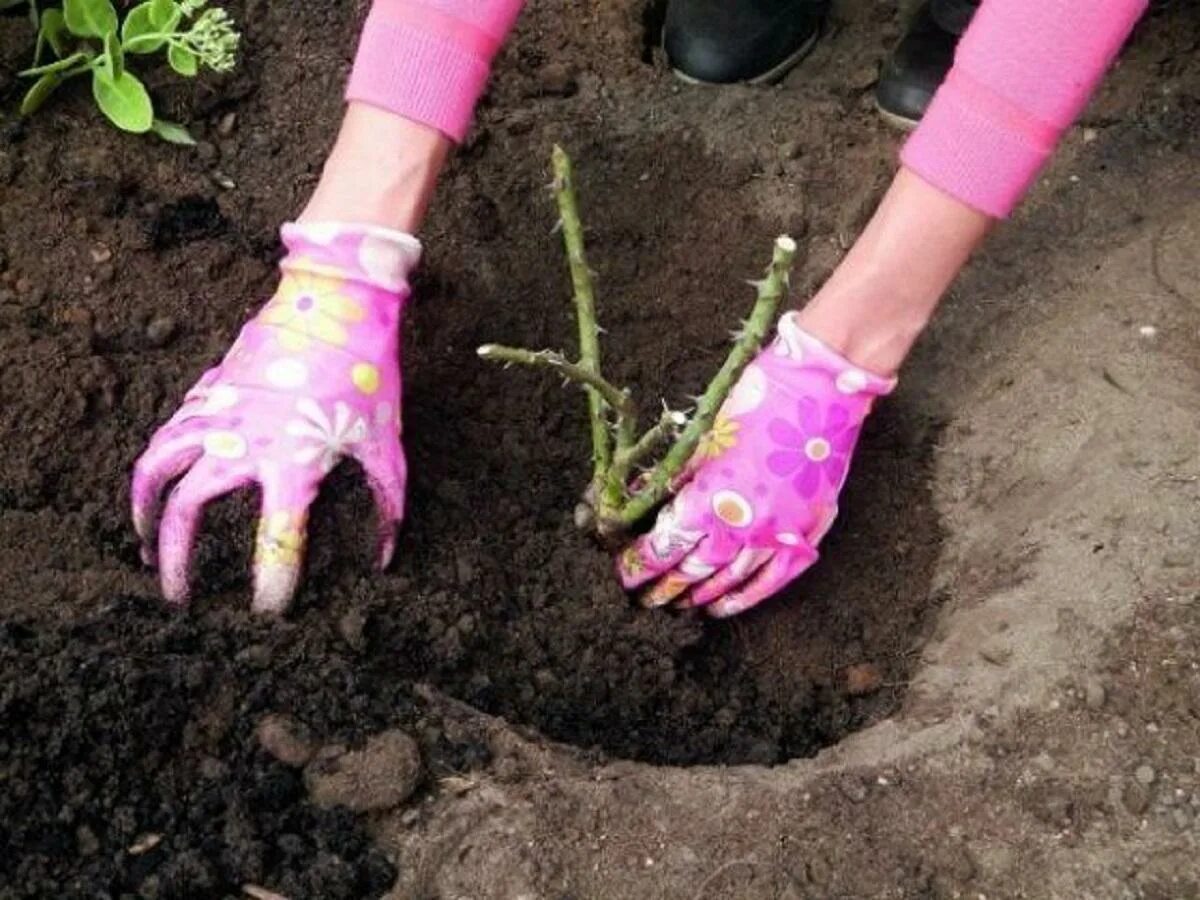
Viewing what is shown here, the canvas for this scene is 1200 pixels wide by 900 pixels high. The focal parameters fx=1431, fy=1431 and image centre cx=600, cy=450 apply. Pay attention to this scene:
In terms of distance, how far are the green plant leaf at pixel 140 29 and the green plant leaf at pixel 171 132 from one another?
Result: 0.10m

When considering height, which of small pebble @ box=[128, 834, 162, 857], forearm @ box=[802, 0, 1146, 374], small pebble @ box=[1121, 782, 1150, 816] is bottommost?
small pebble @ box=[128, 834, 162, 857]

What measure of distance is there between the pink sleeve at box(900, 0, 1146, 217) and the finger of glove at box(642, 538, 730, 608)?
491mm

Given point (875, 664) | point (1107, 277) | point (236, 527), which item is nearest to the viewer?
point (236, 527)

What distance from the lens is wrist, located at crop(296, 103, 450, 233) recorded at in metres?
1.64

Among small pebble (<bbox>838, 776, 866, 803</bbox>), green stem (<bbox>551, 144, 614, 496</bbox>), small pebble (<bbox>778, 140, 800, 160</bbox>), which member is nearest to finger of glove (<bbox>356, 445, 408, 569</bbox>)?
green stem (<bbox>551, 144, 614, 496</bbox>)

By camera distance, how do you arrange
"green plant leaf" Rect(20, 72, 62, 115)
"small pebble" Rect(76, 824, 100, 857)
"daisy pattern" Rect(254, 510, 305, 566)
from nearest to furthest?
"small pebble" Rect(76, 824, 100, 857)
"daisy pattern" Rect(254, 510, 305, 566)
"green plant leaf" Rect(20, 72, 62, 115)

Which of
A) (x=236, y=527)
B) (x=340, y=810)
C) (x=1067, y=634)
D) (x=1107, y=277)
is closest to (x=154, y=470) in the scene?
(x=236, y=527)

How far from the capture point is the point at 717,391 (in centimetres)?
145

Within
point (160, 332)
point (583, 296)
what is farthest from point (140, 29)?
point (583, 296)

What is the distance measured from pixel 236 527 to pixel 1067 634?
34.9 inches

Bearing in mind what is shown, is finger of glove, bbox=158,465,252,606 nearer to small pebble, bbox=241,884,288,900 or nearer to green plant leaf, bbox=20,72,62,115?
small pebble, bbox=241,884,288,900

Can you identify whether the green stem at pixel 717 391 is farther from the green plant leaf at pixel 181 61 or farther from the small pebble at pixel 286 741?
the green plant leaf at pixel 181 61

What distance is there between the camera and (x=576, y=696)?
1.59 metres

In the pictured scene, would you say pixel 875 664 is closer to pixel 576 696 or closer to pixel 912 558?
pixel 912 558
